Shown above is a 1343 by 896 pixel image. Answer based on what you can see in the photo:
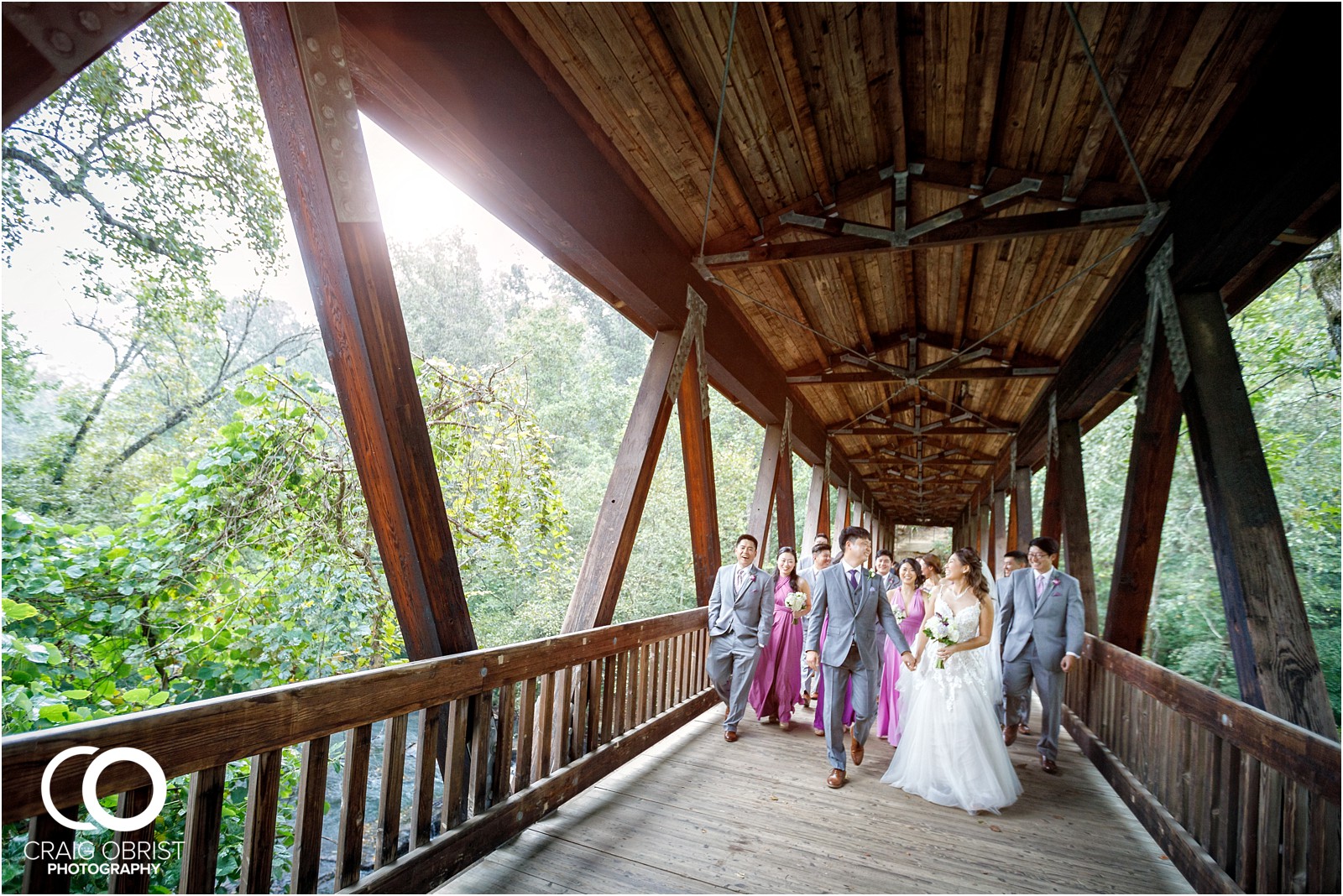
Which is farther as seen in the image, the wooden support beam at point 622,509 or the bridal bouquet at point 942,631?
the bridal bouquet at point 942,631

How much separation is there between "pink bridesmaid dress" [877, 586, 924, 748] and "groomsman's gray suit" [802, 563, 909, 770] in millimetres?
797

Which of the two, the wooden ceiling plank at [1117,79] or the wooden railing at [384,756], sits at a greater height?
the wooden ceiling plank at [1117,79]

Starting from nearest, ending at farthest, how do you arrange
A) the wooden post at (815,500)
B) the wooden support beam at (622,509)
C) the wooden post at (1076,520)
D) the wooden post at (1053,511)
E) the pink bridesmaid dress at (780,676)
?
1. the wooden support beam at (622,509)
2. the pink bridesmaid dress at (780,676)
3. the wooden post at (1076,520)
4. the wooden post at (1053,511)
5. the wooden post at (815,500)

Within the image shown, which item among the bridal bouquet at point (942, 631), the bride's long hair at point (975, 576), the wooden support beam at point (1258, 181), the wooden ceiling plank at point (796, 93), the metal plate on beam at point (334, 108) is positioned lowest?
the bridal bouquet at point (942, 631)

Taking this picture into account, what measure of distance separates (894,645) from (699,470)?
1.95 meters

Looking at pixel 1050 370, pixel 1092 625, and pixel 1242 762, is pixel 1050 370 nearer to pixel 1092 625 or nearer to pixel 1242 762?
pixel 1092 625

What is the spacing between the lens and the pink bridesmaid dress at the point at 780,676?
189 inches

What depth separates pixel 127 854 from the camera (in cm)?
134

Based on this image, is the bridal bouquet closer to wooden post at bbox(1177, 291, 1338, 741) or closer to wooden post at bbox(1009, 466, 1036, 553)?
wooden post at bbox(1177, 291, 1338, 741)

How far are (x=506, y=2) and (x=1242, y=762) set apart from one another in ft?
12.9

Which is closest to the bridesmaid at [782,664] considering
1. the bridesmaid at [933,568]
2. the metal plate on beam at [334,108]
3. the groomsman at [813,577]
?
the groomsman at [813,577]

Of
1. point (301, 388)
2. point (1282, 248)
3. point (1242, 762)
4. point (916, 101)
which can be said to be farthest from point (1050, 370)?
point (301, 388)

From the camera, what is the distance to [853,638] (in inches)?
149

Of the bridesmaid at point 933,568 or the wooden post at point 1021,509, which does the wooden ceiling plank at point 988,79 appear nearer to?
the bridesmaid at point 933,568
